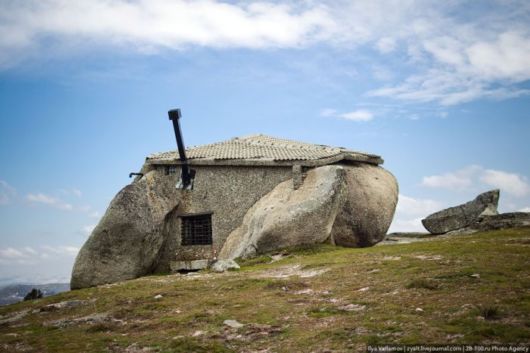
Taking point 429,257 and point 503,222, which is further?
point 503,222

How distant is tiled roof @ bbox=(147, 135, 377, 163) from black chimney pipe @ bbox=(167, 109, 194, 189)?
0.39 metres

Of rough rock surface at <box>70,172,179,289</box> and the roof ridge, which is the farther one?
the roof ridge

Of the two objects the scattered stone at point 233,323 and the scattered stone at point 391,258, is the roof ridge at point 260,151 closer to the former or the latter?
the scattered stone at point 391,258

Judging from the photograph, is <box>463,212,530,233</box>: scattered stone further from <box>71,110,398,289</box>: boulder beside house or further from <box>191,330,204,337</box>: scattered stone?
<box>191,330,204,337</box>: scattered stone

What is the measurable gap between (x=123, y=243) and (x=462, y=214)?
1711 cm

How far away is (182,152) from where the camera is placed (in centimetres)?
2678

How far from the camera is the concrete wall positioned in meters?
25.7

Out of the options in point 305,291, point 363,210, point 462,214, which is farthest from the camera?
point 462,214

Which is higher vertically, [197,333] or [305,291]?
[305,291]

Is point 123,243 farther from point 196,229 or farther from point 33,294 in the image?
point 196,229

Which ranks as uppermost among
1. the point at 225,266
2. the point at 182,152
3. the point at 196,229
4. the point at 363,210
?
the point at 182,152

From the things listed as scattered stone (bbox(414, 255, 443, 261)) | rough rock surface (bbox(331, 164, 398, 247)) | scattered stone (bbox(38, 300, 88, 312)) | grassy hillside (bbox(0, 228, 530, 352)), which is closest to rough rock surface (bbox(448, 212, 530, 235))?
rough rock surface (bbox(331, 164, 398, 247))

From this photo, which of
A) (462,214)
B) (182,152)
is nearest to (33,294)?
(182,152)

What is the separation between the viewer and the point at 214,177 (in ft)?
86.9
